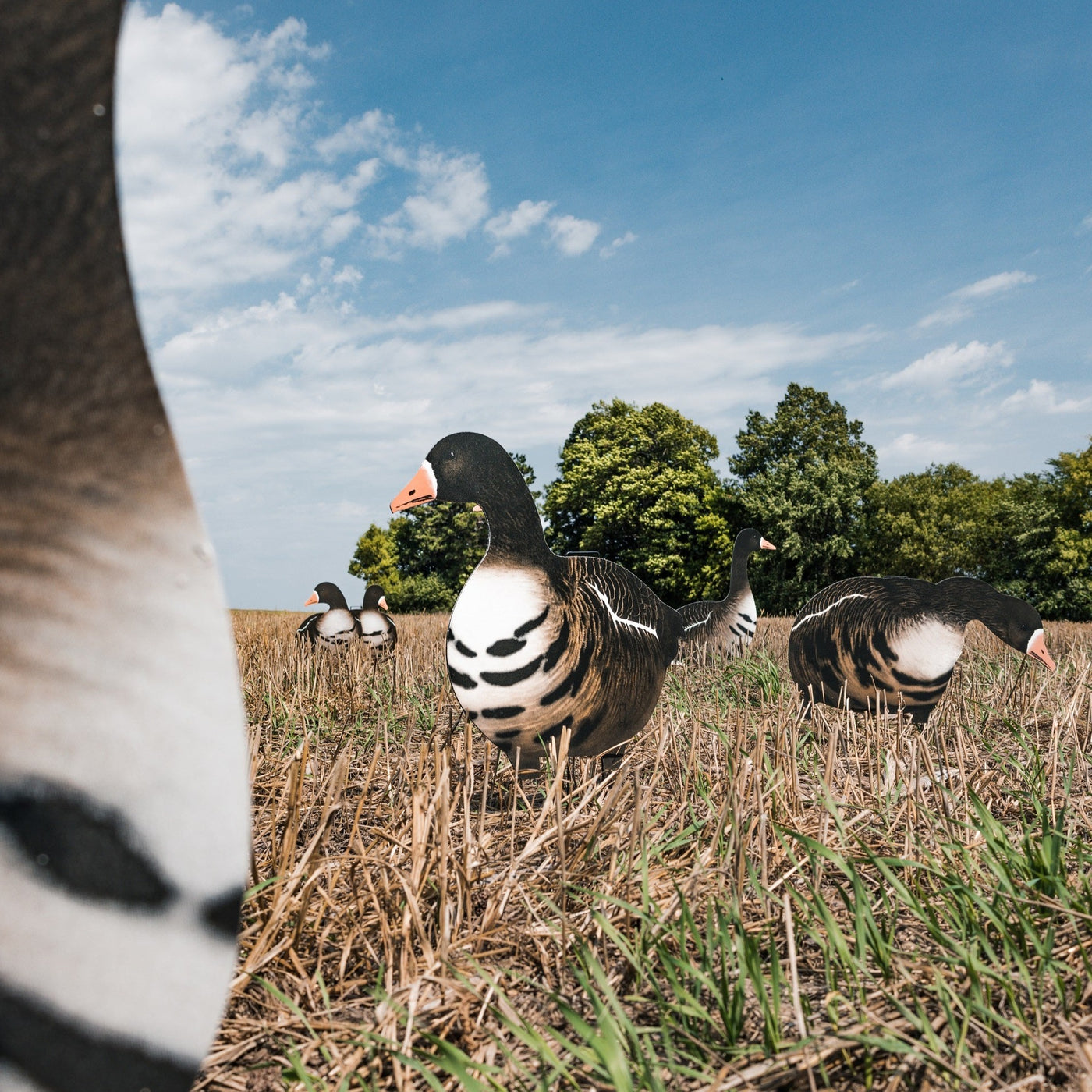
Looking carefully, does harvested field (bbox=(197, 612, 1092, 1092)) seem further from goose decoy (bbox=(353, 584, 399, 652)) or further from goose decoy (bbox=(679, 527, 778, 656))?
goose decoy (bbox=(679, 527, 778, 656))

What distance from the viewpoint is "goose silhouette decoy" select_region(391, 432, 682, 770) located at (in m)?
3.05

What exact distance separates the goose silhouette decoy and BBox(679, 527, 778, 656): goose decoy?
22.1 feet

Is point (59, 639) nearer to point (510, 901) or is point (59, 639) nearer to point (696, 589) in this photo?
point (510, 901)

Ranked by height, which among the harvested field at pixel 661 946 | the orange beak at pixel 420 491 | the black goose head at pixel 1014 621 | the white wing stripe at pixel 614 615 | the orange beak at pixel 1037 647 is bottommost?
the harvested field at pixel 661 946

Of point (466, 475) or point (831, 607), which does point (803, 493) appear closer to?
point (831, 607)

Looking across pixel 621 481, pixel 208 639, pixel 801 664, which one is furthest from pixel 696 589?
pixel 208 639

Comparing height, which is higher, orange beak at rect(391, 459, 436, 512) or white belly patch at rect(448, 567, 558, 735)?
orange beak at rect(391, 459, 436, 512)

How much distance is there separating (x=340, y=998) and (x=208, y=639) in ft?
4.99

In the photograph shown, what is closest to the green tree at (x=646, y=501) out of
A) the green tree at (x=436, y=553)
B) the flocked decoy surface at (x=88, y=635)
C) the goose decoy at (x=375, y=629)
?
the green tree at (x=436, y=553)

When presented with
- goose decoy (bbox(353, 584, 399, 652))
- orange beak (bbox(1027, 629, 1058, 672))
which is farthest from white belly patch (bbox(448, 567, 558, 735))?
A: goose decoy (bbox(353, 584, 399, 652))

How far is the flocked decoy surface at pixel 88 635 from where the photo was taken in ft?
2.49

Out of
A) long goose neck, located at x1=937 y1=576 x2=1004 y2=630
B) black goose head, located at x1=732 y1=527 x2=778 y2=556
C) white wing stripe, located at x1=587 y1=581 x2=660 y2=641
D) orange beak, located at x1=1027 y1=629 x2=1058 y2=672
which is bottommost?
orange beak, located at x1=1027 y1=629 x2=1058 y2=672

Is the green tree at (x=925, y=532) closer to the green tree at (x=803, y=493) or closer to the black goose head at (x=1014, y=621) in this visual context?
the green tree at (x=803, y=493)

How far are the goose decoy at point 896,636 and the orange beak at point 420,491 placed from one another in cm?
291
